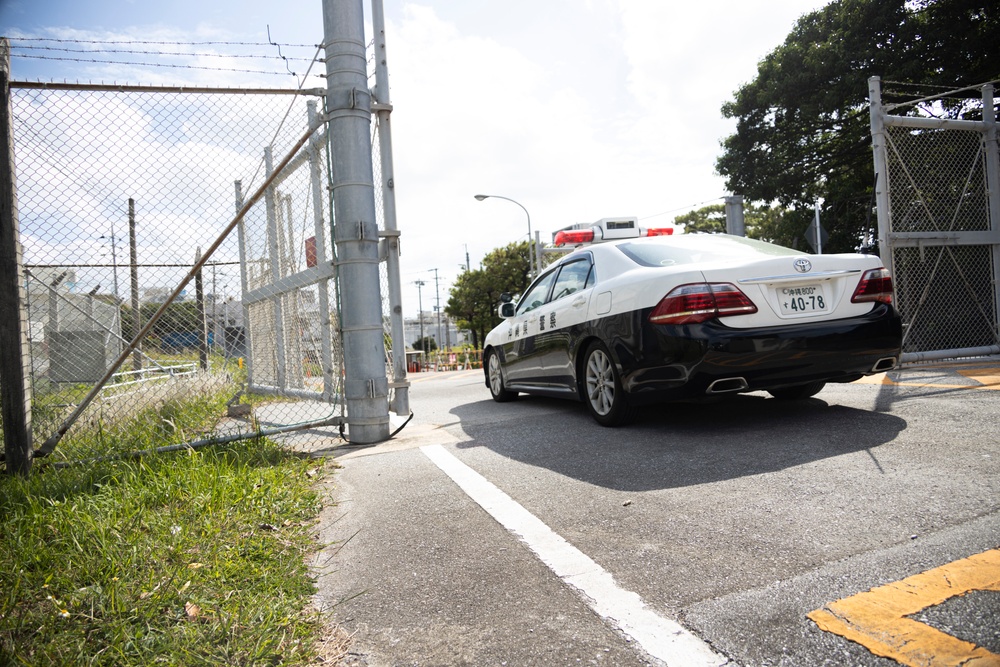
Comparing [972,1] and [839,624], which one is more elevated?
[972,1]

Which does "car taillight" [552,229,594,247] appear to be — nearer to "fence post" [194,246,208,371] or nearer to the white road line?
"fence post" [194,246,208,371]

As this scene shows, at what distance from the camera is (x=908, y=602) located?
1.88 meters

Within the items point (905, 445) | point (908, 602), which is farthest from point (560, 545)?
point (905, 445)

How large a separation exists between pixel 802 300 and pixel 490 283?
4151 cm

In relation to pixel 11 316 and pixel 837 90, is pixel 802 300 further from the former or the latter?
pixel 837 90

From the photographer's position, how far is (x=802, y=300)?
13.9 ft

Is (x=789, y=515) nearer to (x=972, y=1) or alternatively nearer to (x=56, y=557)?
(x=56, y=557)

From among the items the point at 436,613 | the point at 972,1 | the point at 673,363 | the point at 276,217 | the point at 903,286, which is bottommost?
the point at 436,613

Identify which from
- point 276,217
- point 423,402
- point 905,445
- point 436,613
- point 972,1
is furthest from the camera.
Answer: point 972,1

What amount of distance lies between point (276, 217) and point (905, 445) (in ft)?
21.7

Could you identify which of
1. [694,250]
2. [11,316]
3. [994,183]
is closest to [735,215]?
[994,183]

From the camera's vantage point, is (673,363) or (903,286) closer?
(673,363)

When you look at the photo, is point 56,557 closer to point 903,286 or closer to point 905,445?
point 905,445

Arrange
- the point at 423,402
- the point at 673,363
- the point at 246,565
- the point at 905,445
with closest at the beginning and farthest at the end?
the point at 246,565 → the point at 905,445 → the point at 673,363 → the point at 423,402
